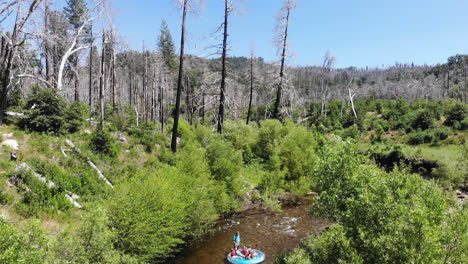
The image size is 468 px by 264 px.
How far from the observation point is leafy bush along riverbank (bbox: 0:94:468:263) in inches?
277

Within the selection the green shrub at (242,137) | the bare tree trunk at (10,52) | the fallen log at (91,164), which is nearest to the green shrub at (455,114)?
the green shrub at (242,137)

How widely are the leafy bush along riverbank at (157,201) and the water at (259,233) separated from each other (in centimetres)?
80

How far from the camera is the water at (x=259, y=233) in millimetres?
14469

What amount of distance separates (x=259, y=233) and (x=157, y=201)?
8.88 metres

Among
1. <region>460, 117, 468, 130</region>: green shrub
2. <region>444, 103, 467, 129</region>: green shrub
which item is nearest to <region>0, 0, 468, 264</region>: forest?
<region>460, 117, 468, 130</region>: green shrub

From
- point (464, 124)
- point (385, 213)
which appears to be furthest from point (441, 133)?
point (385, 213)

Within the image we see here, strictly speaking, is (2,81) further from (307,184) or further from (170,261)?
(307,184)

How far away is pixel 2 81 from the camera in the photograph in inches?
563

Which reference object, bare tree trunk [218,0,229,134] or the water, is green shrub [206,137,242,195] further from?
bare tree trunk [218,0,229,134]

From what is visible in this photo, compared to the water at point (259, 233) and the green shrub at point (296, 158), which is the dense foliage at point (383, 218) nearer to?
the water at point (259, 233)

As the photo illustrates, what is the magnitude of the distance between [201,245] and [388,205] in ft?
34.8

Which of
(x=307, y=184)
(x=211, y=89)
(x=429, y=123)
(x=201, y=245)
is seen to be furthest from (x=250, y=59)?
(x=429, y=123)

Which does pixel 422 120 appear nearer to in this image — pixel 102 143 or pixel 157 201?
pixel 102 143

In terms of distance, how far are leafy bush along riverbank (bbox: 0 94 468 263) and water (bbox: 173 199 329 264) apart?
0.80 metres
